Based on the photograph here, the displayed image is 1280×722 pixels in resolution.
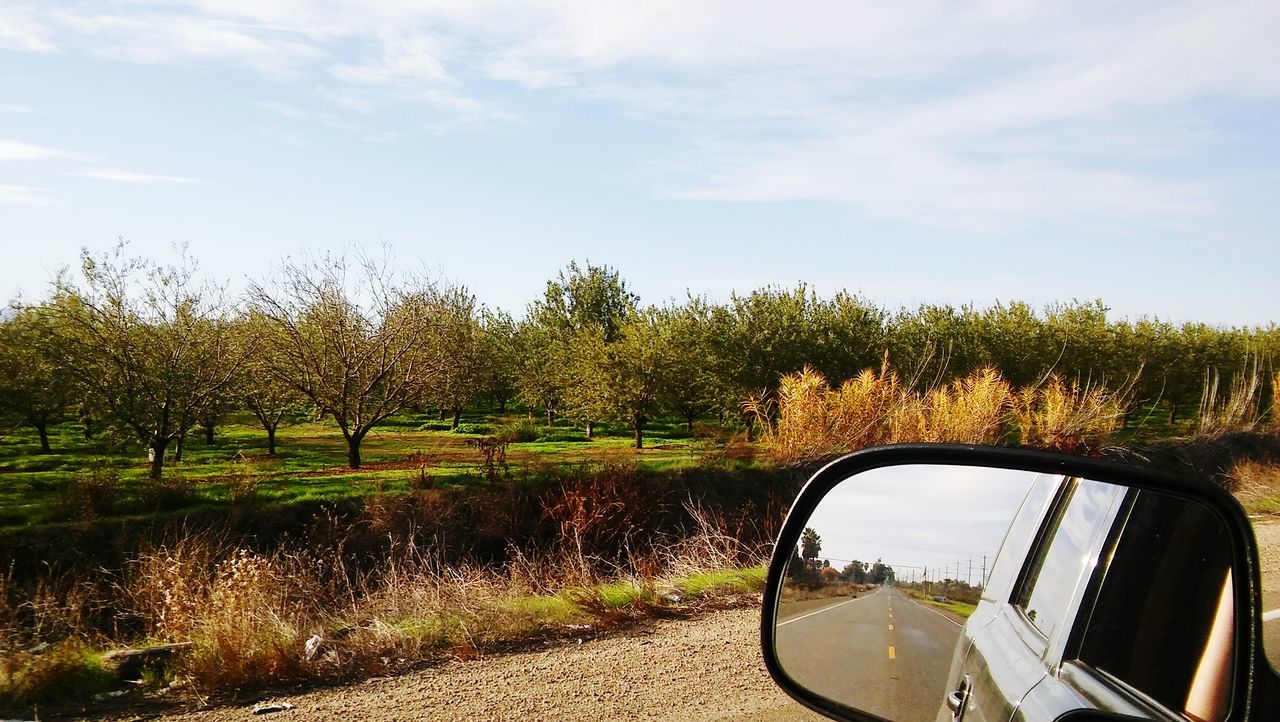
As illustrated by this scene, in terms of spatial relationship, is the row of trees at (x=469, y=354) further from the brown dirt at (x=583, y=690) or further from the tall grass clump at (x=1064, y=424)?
the brown dirt at (x=583, y=690)

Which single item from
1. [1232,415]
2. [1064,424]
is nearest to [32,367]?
[1064,424]

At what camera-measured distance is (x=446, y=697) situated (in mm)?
6105

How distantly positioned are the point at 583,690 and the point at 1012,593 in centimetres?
451

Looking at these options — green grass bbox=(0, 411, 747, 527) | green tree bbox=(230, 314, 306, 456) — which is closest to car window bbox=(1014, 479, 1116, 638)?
green grass bbox=(0, 411, 747, 527)

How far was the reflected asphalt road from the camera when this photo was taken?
2.08 meters

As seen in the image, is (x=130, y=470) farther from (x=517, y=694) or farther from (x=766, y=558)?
(x=517, y=694)

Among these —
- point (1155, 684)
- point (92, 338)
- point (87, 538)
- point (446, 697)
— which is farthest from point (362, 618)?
point (92, 338)

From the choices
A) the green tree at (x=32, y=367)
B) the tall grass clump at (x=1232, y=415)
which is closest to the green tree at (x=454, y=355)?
the green tree at (x=32, y=367)

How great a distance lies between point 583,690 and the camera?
6.07 meters

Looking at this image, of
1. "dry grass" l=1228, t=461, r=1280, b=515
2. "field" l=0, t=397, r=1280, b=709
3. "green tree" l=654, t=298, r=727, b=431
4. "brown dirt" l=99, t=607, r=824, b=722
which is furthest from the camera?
"green tree" l=654, t=298, r=727, b=431

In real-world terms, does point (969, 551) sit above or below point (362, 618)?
above

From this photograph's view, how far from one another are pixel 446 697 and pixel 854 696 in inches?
179

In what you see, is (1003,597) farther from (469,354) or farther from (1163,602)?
(469,354)

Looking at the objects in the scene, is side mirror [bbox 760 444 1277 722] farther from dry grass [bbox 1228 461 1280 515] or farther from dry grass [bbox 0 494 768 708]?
dry grass [bbox 1228 461 1280 515]
